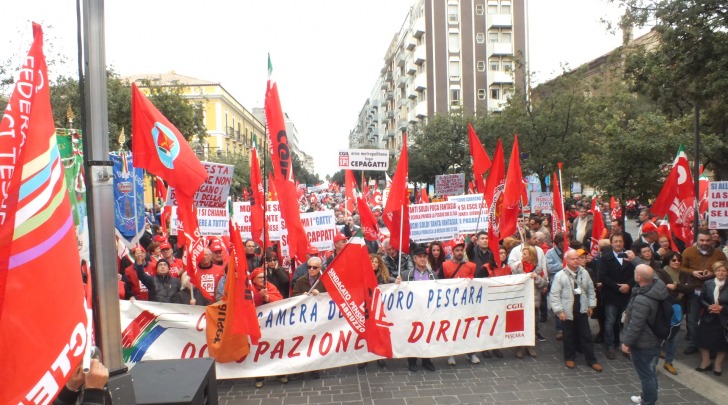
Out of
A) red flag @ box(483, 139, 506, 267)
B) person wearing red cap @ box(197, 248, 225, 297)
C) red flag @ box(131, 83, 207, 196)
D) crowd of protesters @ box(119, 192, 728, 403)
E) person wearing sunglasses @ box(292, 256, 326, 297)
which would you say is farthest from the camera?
red flag @ box(483, 139, 506, 267)

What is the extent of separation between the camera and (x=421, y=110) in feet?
199

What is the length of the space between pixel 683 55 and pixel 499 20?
5317 centimetres

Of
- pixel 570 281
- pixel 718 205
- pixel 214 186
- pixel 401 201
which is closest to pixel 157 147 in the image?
pixel 401 201

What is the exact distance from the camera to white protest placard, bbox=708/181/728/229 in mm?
9016

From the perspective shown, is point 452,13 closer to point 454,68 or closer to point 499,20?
point 499,20

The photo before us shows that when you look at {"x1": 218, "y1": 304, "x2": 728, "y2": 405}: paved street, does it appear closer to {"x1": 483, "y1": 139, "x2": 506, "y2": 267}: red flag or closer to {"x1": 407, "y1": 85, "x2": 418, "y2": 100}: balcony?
{"x1": 483, "y1": 139, "x2": 506, "y2": 267}: red flag

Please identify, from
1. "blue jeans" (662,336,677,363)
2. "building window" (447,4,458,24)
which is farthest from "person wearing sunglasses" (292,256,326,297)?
"building window" (447,4,458,24)

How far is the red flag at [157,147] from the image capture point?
4824mm

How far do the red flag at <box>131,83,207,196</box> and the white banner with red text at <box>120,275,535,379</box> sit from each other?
2.28 metres

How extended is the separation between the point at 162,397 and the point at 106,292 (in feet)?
2.15

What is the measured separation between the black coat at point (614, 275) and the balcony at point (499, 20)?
183ft

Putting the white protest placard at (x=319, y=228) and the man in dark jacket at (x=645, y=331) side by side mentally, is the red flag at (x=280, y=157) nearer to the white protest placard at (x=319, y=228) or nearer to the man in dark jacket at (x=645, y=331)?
the white protest placard at (x=319, y=228)

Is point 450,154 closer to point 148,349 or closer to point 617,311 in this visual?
point 617,311

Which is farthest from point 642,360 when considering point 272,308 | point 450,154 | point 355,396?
point 450,154
